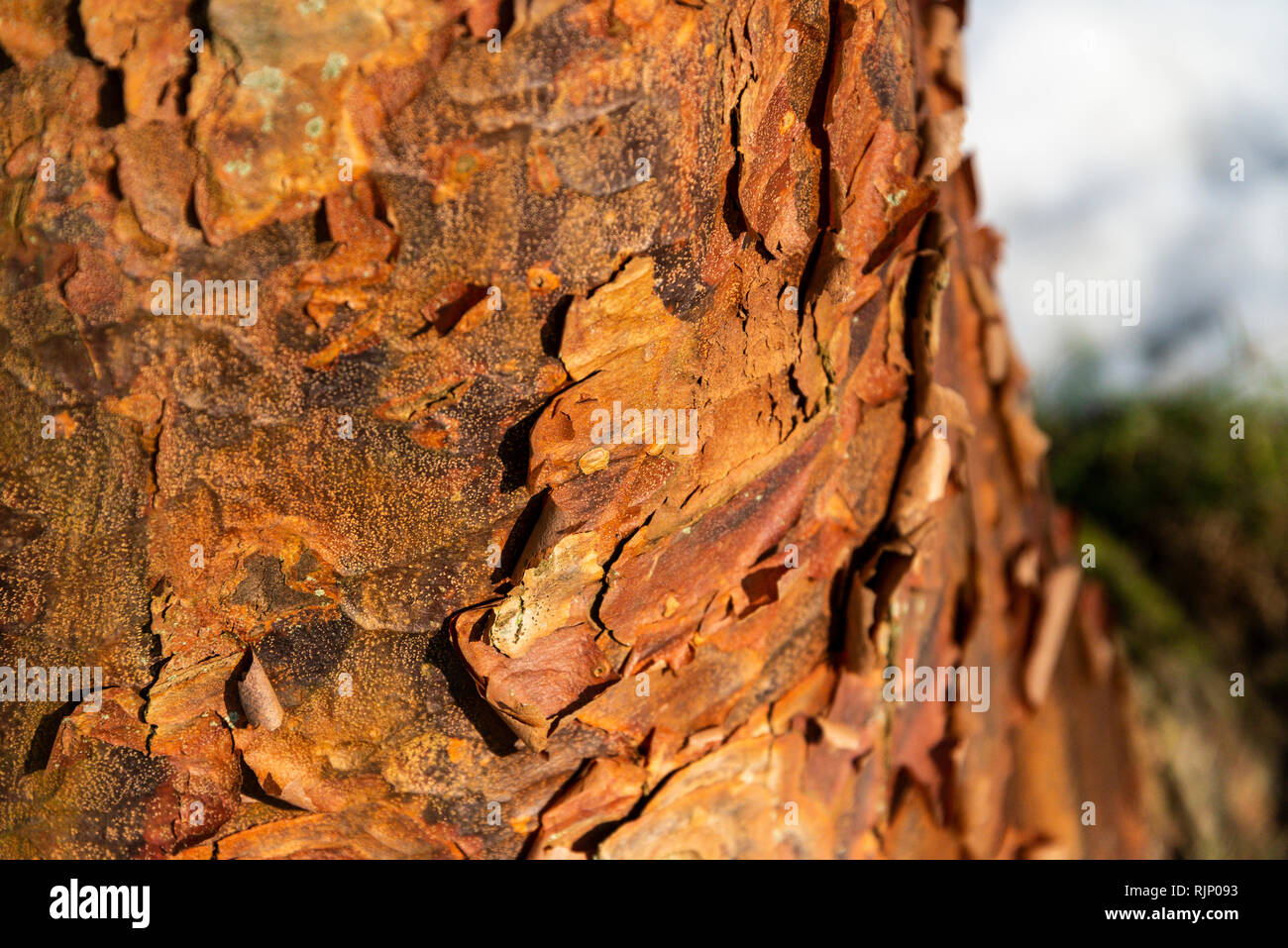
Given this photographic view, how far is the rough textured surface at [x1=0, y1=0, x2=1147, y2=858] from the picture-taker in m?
0.34

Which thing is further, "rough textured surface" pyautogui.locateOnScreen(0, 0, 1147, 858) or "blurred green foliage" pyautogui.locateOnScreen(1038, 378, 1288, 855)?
"blurred green foliage" pyautogui.locateOnScreen(1038, 378, 1288, 855)

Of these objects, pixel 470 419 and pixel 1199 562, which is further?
pixel 1199 562

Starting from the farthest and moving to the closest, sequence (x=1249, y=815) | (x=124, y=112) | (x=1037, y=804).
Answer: (x=1249, y=815), (x=1037, y=804), (x=124, y=112)

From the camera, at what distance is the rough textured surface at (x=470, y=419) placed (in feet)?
1.10

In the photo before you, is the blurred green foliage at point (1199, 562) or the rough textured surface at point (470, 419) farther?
the blurred green foliage at point (1199, 562)

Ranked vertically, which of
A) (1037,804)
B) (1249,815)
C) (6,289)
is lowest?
(1249,815)

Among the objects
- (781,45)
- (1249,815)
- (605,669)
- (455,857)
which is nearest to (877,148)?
(781,45)

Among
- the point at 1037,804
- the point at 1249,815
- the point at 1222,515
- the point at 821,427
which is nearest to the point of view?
the point at 821,427

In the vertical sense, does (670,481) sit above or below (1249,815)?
above

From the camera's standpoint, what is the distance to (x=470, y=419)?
369 millimetres

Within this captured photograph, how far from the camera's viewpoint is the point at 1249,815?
1.07m

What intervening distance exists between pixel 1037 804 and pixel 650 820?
12.1 inches

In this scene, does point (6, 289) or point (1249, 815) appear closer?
point (6, 289)

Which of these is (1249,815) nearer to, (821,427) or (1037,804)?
(1037,804)
